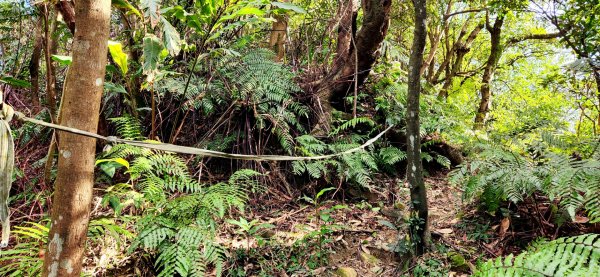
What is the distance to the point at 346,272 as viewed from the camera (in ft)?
7.79

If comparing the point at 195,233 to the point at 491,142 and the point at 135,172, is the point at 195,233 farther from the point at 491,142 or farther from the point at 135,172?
the point at 491,142

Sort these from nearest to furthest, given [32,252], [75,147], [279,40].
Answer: [75,147] < [32,252] < [279,40]

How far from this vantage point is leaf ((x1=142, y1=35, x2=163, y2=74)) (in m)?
2.05

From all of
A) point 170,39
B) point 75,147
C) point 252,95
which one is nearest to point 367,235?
point 252,95

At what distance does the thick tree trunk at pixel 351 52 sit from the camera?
372 cm

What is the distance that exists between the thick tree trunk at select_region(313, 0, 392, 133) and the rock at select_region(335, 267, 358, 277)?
1803mm

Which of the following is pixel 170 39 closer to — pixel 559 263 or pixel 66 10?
pixel 66 10

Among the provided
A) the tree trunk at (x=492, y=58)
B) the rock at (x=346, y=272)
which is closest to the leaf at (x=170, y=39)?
the rock at (x=346, y=272)

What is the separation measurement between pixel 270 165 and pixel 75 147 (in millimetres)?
2344

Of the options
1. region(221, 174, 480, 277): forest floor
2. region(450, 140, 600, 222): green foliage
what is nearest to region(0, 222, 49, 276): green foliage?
region(221, 174, 480, 277): forest floor

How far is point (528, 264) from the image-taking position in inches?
60.2

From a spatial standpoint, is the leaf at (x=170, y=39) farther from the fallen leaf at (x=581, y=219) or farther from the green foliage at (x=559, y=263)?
the fallen leaf at (x=581, y=219)

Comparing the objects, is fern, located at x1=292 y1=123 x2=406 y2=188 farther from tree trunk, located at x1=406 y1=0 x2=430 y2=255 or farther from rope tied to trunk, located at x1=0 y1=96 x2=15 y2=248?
rope tied to trunk, located at x1=0 y1=96 x2=15 y2=248

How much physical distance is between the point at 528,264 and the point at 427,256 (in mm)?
874
